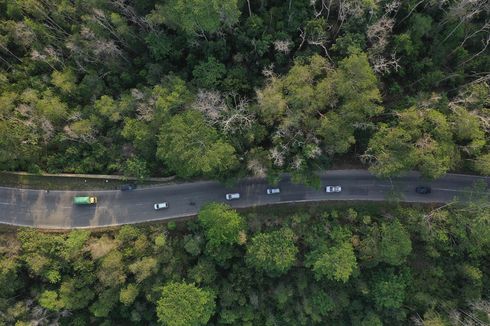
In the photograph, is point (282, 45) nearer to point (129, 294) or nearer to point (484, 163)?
point (484, 163)

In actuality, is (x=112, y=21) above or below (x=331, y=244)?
above

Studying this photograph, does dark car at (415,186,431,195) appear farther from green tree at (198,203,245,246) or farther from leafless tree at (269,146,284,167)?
green tree at (198,203,245,246)

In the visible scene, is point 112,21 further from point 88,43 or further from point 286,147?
point 286,147

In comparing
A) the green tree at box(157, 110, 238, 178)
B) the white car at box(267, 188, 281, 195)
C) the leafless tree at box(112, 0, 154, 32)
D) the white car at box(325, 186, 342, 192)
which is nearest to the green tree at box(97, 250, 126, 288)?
the green tree at box(157, 110, 238, 178)

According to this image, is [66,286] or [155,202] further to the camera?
[155,202]

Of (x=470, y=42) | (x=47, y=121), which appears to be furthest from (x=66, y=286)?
(x=470, y=42)

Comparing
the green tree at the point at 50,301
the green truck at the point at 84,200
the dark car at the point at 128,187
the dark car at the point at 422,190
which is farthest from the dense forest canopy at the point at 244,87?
the green tree at the point at 50,301

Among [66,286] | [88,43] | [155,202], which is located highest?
[88,43]

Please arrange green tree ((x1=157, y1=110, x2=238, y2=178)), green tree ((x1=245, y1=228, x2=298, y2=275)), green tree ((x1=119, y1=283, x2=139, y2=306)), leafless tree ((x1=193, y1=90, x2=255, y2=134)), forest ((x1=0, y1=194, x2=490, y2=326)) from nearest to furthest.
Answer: green tree ((x1=157, y1=110, x2=238, y2=178))
leafless tree ((x1=193, y1=90, x2=255, y2=134))
green tree ((x1=245, y1=228, x2=298, y2=275))
forest ((x1=0, y1=194, x2=490, y2=326))
green tree ((x1=119, y1=283, x2=139, y2=306))
